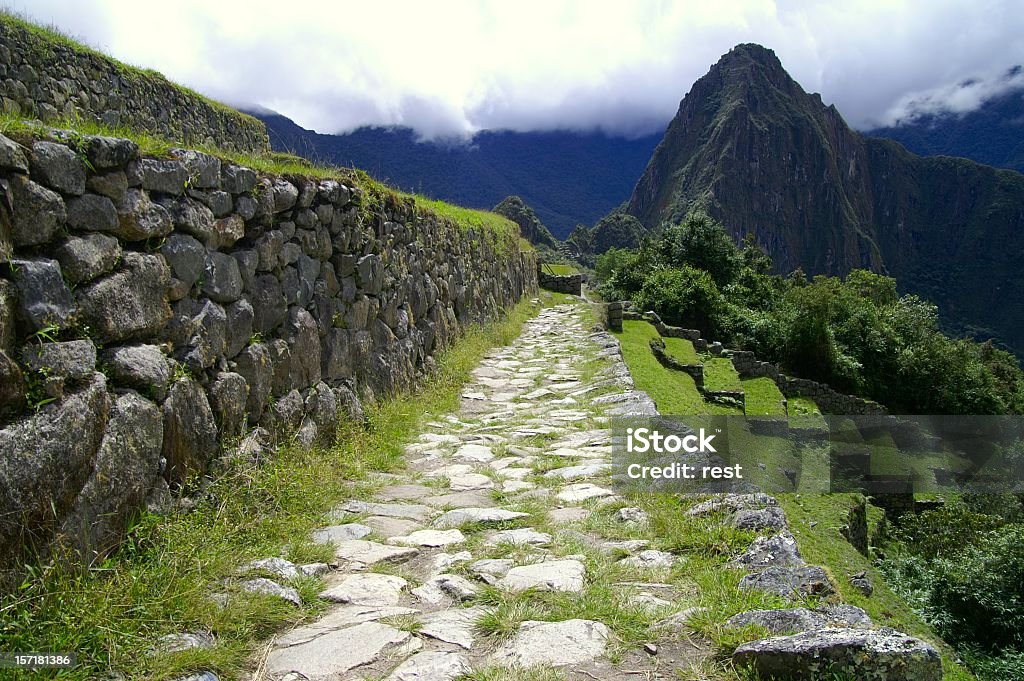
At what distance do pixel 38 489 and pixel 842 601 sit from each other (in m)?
3.15

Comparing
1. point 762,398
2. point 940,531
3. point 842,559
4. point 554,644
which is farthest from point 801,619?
point 762,398

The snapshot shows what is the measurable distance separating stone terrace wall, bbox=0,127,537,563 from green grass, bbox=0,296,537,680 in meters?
0.17

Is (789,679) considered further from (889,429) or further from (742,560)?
(889,429)

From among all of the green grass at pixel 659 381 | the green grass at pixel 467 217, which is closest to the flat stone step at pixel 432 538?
the green grass at pixel 659 381

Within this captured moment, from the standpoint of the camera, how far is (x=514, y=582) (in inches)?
114

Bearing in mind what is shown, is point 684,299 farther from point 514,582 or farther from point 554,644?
point 554,644

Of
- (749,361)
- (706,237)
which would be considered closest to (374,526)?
(749,361)

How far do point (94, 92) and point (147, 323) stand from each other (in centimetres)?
917

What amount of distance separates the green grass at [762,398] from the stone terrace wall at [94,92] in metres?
10.9

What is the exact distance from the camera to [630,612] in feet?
8.30

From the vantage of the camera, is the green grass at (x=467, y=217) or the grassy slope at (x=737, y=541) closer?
the grassy slope at (x=737, y=541)

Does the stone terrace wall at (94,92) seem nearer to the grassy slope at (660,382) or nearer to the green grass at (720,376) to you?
the grassy slope at (660,382)

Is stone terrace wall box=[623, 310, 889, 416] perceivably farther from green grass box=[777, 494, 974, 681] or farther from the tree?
green grass box=[777, 494, 974, 681]

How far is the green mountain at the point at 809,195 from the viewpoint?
154m
